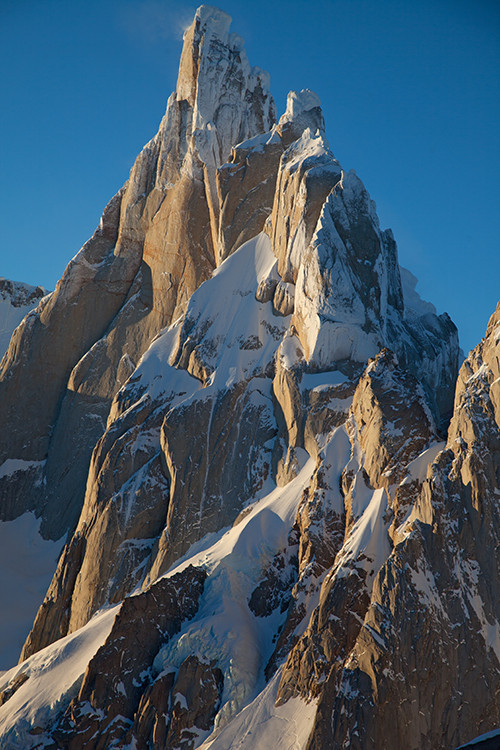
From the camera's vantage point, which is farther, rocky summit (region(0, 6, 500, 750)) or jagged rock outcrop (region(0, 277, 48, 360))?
→ jagged rock outcrop (region(0, 277, 48, 360))

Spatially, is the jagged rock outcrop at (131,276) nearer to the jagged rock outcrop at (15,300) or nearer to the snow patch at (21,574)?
the snow patch at (21,574)

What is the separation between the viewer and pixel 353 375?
60.2 meters

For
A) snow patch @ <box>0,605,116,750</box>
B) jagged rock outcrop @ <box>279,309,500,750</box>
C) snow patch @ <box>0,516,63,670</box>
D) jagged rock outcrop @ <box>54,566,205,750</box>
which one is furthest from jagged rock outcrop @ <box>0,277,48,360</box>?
jagged rock outcrop @ <box>279,309,500,750</box>

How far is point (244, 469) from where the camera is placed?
61.4 meters

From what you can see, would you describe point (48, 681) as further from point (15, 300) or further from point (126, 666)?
point (15, 300)

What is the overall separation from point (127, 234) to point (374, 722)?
61.7m

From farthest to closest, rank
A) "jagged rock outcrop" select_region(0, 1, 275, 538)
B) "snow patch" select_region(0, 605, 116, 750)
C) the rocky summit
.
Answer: "jagged rock outcrop" select_region(0, 1, 275, 538), "snow patch" select_region(0, 605, 116, 750), the rocky summit

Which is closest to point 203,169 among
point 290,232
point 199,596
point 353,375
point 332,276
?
point 290,232

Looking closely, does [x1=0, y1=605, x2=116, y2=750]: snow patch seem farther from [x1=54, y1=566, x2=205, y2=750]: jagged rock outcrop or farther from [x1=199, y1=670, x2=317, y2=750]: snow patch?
[x1=199, y1=670, x2=317, y2=750]: snow patch

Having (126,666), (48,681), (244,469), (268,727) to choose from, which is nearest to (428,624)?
(268,727)

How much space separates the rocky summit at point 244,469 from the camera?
4150cm

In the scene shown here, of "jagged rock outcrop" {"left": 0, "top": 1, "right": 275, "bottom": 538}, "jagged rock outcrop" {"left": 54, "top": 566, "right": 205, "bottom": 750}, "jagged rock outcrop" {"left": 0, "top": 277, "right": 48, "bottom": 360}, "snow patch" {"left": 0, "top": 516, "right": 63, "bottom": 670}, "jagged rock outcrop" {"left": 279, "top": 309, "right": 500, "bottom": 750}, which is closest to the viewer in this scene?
"jagged rock outcrop" {"left": 279, "top": 309, "right": 500, "bottom": 750}

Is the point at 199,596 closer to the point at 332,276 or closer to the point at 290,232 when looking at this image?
the point at 332,276

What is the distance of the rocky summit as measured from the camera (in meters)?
41.5
